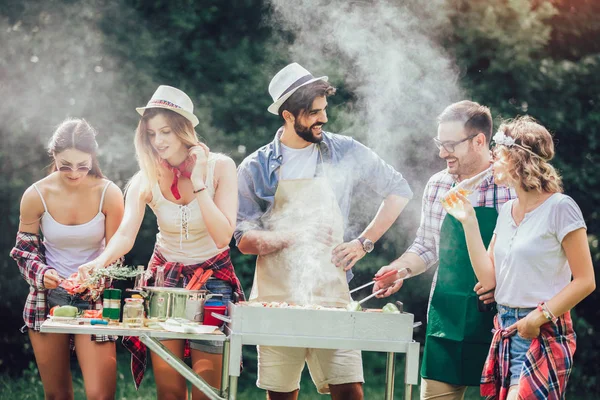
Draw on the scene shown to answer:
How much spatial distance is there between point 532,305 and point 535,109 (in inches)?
181

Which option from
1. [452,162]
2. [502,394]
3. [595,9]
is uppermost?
[595,9]

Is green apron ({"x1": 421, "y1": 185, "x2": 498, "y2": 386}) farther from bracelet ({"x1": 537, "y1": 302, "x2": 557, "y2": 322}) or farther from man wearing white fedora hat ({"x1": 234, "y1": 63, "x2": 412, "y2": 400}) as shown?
bracelet ({"x1": 537, "y1": 302, "x2": 557, "y2": 322})

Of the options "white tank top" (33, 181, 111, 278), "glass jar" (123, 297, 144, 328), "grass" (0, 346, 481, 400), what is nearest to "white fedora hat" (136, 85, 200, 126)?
"white tank top" (33, 181, 111, 278)

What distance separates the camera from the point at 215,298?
4.33 meters

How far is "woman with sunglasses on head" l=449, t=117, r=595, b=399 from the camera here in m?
3.69

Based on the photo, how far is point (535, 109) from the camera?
317 inches

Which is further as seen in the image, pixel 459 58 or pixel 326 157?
pixel 459 58

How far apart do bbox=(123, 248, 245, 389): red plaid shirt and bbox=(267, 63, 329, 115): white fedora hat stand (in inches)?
33.8

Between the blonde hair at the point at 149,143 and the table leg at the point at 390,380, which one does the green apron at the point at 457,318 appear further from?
the blonde hair at the point at 149,143

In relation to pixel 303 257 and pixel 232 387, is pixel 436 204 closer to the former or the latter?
pixel 303 257

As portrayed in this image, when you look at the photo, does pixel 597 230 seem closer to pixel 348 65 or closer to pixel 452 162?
pixel 348 65

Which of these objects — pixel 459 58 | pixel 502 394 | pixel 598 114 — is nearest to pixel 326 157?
pixel 502 394

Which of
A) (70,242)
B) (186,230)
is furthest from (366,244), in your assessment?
(70,242)

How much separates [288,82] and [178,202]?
866mm
